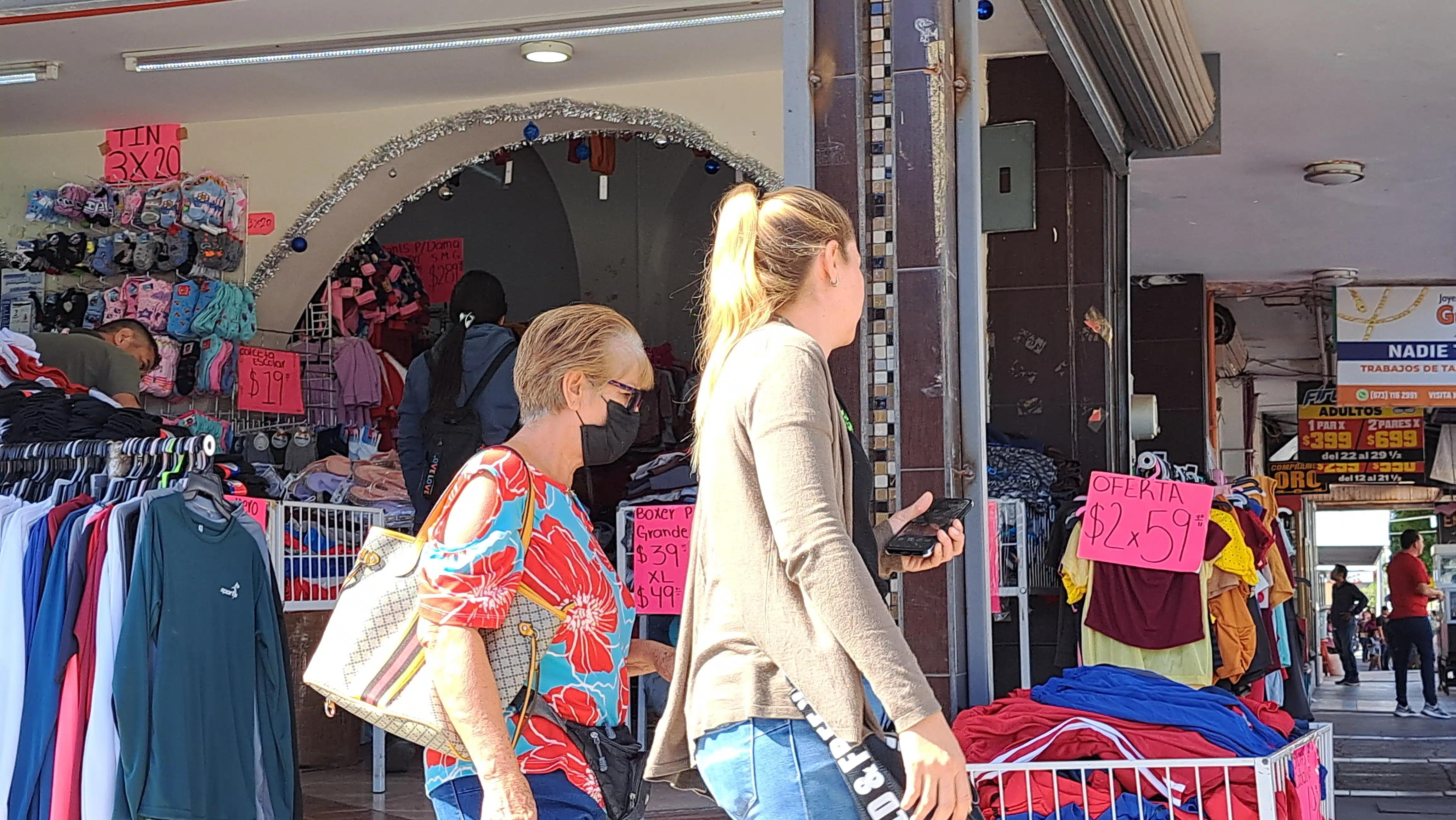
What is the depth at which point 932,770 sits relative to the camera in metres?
1.77

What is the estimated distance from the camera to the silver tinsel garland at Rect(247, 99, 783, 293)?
22.2 feet

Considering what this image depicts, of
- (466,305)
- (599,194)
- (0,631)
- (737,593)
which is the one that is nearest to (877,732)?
(737,593)

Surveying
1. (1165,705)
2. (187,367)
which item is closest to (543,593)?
(1165,705)

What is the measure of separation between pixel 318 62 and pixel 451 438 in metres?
2.27

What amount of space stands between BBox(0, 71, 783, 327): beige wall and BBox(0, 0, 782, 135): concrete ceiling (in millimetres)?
62

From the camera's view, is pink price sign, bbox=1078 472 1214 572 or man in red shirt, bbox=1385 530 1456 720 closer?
pink price sign, bbox=1078 472 1214 572

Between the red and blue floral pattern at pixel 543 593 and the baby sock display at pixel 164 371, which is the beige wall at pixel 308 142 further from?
the red and blue floral pattern at pixel 543 593

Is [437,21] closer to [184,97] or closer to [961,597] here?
[184,97]

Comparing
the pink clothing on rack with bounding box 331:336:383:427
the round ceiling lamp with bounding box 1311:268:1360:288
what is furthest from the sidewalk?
the pink clothing on rack with bounding box 331:336:383:427

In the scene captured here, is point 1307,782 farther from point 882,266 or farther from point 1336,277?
point 1336,277

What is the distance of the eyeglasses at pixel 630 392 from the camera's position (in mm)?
2492

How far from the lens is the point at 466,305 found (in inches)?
209

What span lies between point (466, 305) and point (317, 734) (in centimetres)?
250

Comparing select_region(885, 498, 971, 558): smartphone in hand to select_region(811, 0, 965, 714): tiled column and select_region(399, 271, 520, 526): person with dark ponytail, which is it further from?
select_region(399, 271, 520, 526): person with dark ponytail
